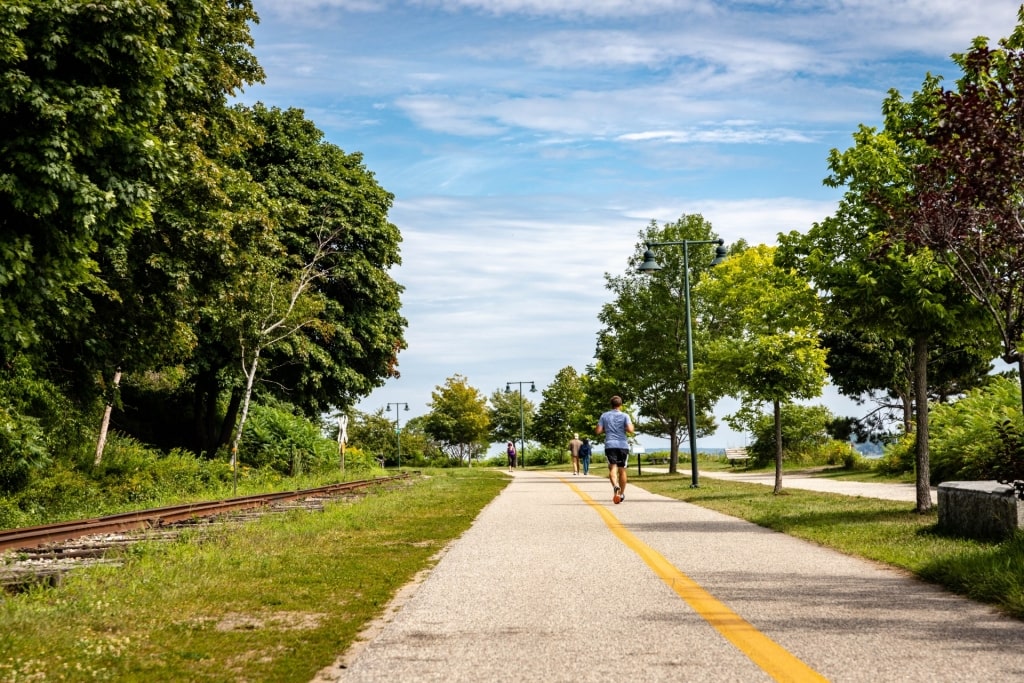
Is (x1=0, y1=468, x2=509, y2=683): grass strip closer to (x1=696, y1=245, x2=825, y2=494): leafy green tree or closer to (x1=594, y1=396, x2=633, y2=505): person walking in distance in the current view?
(x1=594, y1=396, x2=633, y2=505): person walking in distance

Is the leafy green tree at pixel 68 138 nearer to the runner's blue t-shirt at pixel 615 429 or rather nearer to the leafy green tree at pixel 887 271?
the runner's blue t-shirt at pixel 615 429

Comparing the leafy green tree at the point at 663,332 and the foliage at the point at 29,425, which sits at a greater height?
the leafy green tree at the point at 663,332

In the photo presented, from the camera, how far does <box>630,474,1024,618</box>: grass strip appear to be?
687 cm

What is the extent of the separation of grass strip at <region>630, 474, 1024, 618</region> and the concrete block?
180 millimetres

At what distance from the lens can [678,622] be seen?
19.2 feet

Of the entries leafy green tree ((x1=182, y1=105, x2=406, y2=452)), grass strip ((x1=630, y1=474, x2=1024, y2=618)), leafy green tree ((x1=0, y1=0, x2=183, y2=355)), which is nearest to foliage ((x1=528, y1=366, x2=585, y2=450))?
leafy green tree ((x1=182, y1=105, x2=406, y2=452))

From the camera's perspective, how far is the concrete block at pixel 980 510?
909 centimetres

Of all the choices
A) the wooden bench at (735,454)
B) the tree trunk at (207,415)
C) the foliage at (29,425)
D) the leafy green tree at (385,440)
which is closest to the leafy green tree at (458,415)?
the leafy green tree at (385,440)

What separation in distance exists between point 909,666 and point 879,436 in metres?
43.3

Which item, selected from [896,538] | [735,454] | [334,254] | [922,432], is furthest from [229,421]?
[735,454]

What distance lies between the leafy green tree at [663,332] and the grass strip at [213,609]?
92.1 ft

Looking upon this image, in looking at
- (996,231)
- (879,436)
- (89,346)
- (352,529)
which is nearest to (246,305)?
(89,346)

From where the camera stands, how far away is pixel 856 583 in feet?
24.5

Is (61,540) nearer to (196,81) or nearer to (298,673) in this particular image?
(298,673)
